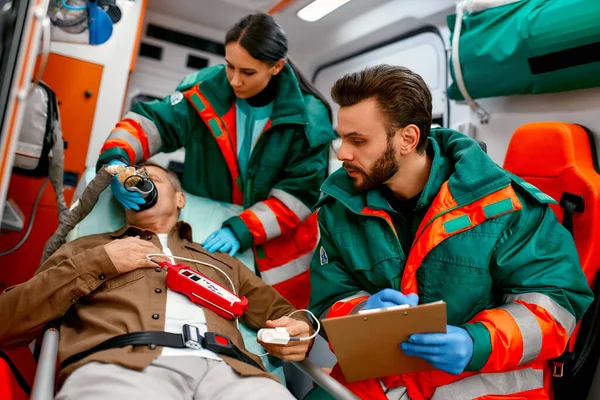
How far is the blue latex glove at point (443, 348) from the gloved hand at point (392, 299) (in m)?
0.12

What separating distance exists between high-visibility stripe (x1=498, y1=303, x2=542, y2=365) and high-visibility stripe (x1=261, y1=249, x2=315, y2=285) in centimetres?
135

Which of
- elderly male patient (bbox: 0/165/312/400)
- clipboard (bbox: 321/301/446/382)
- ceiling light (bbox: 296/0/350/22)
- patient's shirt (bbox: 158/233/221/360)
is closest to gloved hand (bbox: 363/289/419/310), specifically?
clipboard (bbox: 321/301/446/382)

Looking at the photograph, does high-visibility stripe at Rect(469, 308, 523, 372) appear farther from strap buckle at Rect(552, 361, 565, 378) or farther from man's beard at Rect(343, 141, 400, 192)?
man's beard at Rect(343, 141, 400, 192)

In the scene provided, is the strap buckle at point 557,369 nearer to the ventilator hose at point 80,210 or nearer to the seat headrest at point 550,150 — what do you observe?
the seat headrest at point 550,150

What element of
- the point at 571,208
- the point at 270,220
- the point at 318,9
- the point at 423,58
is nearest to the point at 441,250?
the point at 571,208

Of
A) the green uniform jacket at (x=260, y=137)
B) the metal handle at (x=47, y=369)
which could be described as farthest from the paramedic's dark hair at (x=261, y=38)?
the metal handle at (x=47, y=369)

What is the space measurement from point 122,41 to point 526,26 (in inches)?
116

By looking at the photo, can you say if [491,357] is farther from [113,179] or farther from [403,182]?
[113,179]

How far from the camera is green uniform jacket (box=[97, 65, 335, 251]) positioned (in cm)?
276

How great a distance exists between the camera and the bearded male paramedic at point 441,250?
5.56ft

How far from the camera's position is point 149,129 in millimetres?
2727

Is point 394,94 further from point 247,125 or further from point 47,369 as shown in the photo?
point 47,369

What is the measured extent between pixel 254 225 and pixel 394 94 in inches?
42.1

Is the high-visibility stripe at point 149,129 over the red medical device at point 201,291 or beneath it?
over
